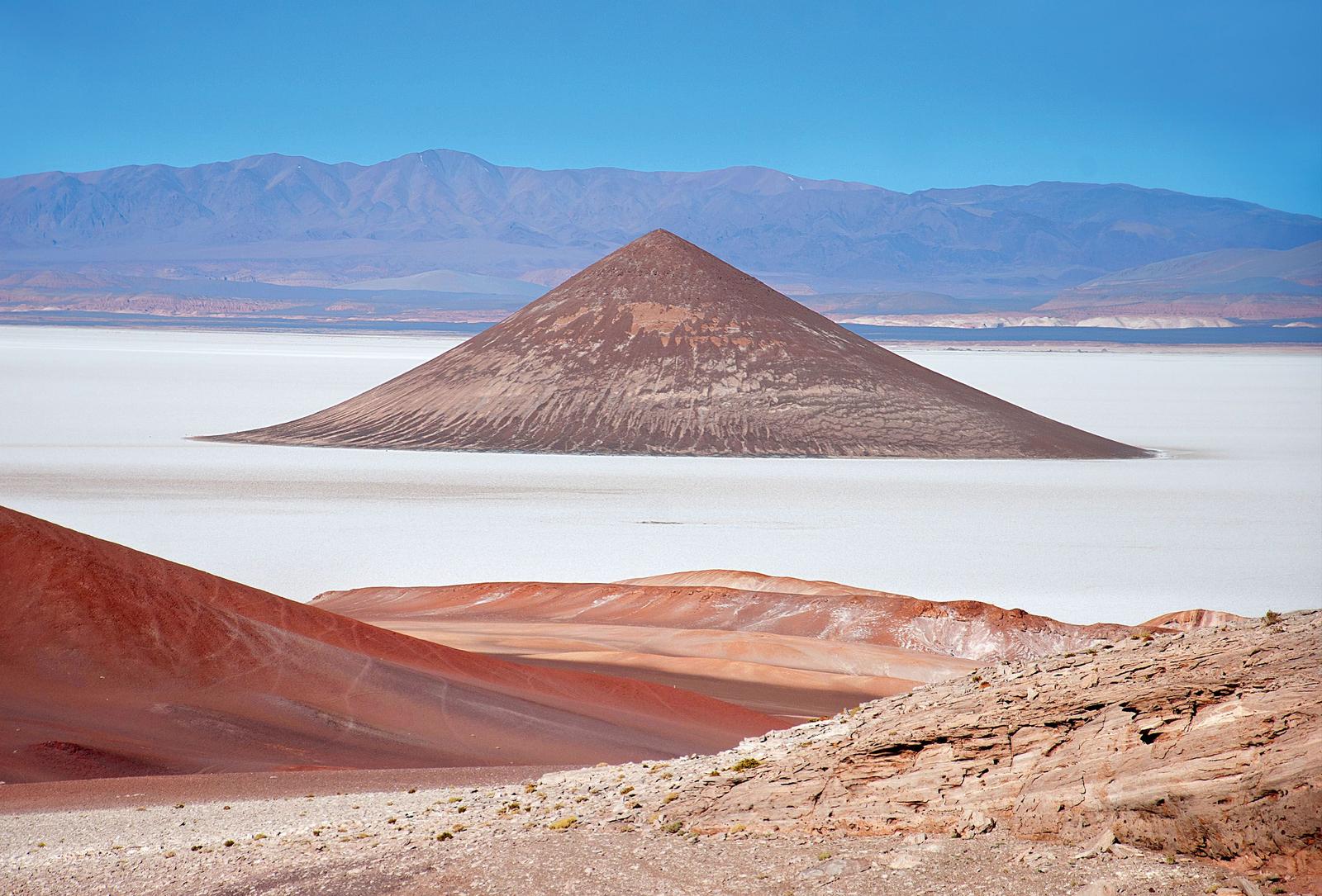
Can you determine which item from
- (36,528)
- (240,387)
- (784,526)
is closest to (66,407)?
(240,387)

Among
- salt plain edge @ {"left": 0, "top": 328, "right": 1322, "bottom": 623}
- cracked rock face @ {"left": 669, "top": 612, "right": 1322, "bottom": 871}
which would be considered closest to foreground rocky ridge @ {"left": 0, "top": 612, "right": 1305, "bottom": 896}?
cracked rock face @ {"left": 669, "top": 612, "right": 1322, "bottom": 871}

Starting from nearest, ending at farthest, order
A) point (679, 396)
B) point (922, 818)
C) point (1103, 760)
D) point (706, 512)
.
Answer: point (1103, 760)
point (922, 818)
point (706, 512)
point (679, 396)

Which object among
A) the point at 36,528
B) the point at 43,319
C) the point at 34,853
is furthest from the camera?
the point at 43,319

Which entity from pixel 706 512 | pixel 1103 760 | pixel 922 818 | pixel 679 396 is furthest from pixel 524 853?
pixel 679 396

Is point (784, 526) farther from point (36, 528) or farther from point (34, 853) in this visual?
point (34, 853)

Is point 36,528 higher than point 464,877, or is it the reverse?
point 36,528

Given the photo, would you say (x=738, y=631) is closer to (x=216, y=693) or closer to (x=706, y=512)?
(x=216, y=693)

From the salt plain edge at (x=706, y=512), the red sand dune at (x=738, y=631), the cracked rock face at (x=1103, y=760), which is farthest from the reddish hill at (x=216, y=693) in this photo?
the salt plain edge at (x=706, y=512)
